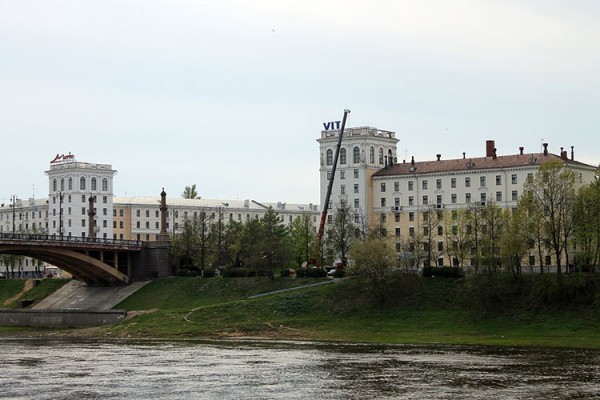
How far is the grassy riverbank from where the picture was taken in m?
106

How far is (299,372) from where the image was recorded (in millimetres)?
77750

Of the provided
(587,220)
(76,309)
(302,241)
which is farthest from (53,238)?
(587,220)

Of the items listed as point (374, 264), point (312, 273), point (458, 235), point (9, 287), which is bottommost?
point (9, 287)

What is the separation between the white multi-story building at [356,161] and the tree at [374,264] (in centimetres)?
5021

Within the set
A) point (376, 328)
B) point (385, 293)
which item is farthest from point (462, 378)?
point (385, 293)

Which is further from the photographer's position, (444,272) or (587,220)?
(444,272)

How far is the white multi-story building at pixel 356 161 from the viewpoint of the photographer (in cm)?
17862

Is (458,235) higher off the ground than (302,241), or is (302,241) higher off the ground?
(302,241)

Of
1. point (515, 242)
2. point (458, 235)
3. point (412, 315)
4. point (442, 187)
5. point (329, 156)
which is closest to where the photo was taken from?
point (515, 242)

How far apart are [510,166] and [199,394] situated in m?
103

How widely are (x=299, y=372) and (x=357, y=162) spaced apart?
104 meters

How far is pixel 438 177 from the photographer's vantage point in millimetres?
169750

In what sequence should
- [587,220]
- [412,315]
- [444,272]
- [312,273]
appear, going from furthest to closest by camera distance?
1. [312,273]
2. [444,272]
3. [587,220]
4. [412,315]

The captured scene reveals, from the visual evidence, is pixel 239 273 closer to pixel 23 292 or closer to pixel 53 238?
pixel 53 238
